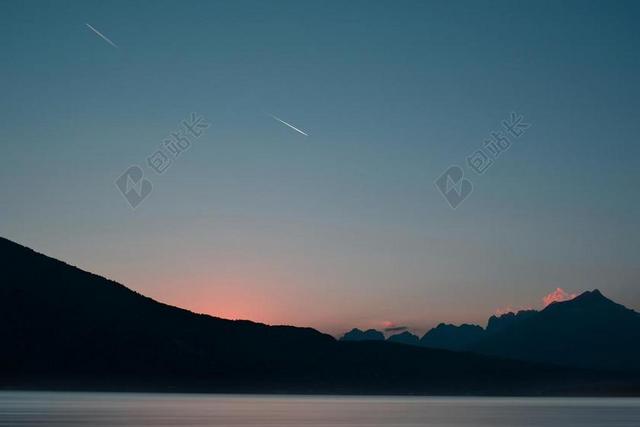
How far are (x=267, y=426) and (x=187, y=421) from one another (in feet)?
33.8

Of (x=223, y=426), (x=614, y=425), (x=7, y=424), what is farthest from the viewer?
(x=614, y=425)

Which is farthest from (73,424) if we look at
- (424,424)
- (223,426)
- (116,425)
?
(424,424)

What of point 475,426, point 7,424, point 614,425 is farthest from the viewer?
point 614,425

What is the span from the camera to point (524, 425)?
94.5 metres

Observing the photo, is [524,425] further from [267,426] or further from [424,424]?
[267,426]

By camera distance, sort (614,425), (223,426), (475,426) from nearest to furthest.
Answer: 1. (223,426)
2. (475,426)
3. (614,425)

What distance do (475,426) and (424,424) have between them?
206 inches

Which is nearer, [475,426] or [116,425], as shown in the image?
[116,425]

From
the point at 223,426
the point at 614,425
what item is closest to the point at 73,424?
the point at 223,426

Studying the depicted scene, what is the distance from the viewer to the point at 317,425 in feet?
299

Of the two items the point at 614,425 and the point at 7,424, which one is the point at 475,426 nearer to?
the point at 614,425

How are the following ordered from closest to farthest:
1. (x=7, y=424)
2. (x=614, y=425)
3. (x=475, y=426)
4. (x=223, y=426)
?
(x=7, y=424), (x=223, y=426), (x=475, y=426), (x=614, y=425)

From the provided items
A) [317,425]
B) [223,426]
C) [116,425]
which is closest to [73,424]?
[116,425]

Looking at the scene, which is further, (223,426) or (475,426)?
(475,426)
